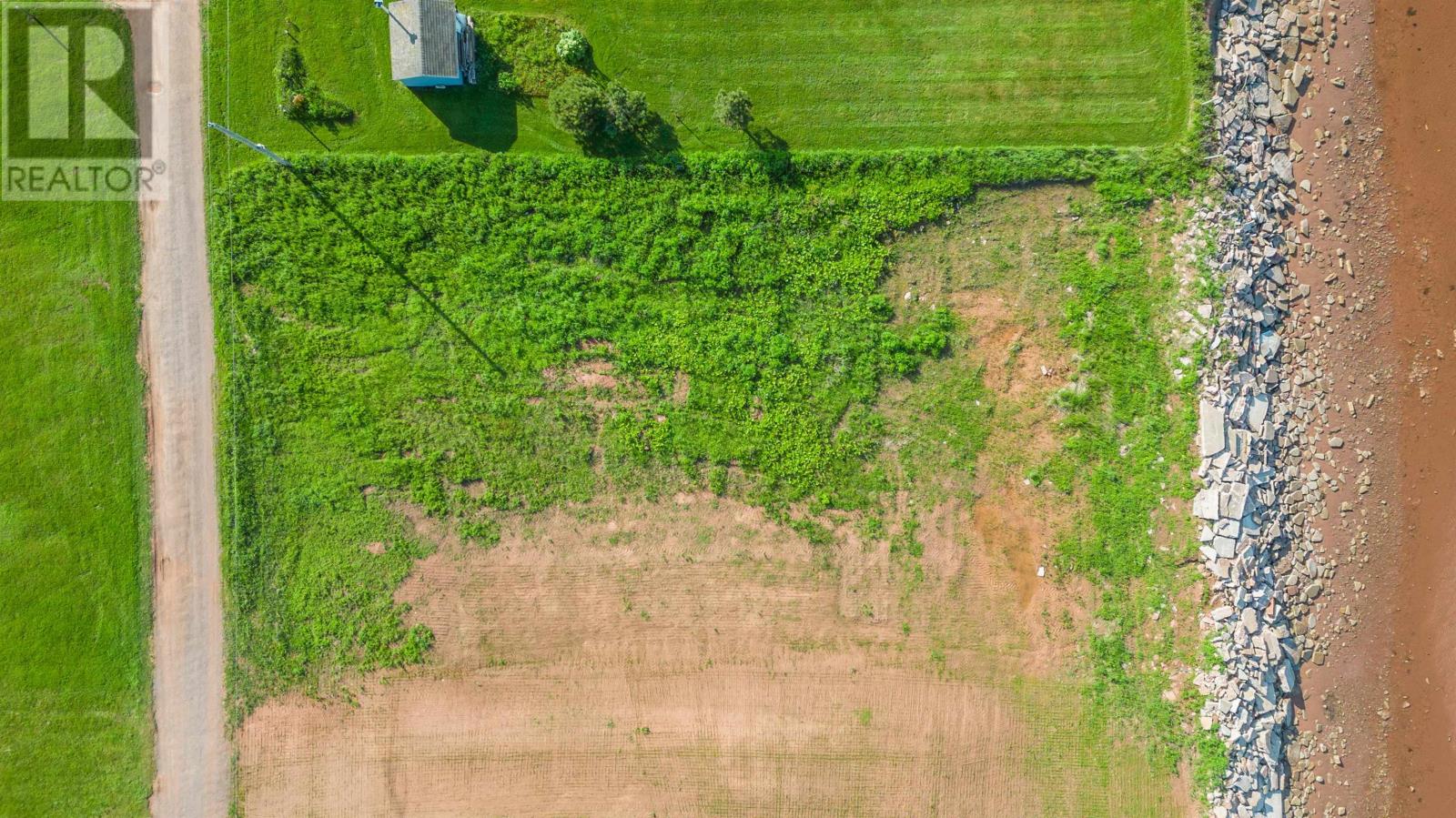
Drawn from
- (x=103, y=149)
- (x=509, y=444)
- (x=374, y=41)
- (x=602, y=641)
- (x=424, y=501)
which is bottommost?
(x=602, y=641)

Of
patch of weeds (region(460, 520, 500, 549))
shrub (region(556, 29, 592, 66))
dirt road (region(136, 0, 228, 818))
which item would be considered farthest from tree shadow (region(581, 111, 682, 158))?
dirt road (region(136, 0, 228, 818))

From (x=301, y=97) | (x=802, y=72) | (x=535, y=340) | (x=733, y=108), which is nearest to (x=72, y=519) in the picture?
(x=301, y=97)

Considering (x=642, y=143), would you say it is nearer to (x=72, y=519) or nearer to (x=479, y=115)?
(x=479, y=115)

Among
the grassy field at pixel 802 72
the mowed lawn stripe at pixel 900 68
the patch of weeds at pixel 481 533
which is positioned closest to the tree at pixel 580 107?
the grassy field at pixel 802 72

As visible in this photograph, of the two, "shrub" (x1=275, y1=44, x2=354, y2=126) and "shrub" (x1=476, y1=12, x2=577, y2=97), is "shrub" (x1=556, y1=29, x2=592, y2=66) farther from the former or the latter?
"shrub" (x1=275, y1=44, x2=354, y2=126)

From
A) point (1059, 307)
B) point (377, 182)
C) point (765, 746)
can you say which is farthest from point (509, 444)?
point (1059, 307)

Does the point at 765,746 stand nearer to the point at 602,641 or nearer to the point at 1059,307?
the point at 602,641

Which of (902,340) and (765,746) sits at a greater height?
(902,340)
